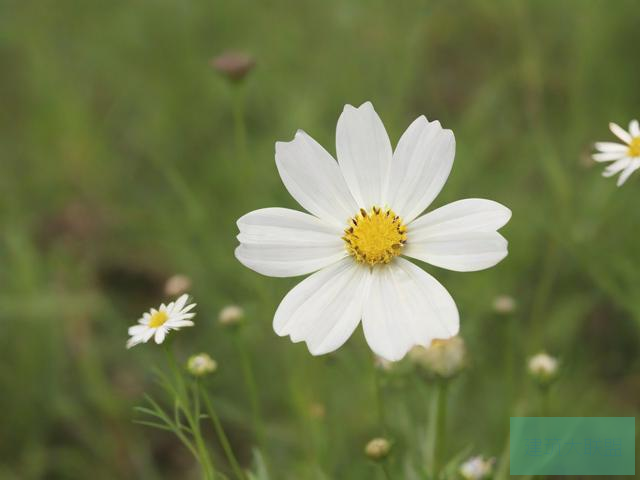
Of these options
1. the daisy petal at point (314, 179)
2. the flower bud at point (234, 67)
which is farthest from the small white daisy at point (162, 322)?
the flower bud at point (234, 67)

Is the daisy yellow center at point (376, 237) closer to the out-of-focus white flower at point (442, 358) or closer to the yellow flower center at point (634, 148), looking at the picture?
the out-of-focus white flower at point (442, 358)

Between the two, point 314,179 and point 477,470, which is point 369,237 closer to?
point 314,179

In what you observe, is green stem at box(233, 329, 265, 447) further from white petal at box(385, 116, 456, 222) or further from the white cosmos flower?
white petal at box(385, 116, 456, 222)

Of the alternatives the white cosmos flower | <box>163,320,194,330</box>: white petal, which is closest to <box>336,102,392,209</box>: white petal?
the white cosmos flower

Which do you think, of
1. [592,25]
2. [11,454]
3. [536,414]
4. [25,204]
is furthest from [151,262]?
[592,25]

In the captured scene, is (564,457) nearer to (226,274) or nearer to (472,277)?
(472,277)

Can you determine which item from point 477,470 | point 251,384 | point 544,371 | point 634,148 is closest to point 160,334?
point 251,384
